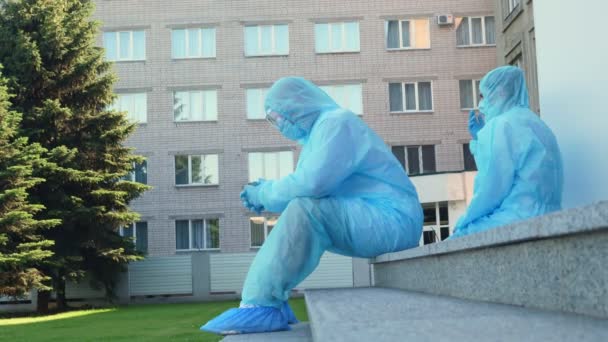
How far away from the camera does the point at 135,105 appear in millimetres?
28781

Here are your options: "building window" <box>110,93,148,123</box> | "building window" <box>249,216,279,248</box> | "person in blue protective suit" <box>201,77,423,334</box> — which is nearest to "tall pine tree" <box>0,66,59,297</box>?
"building window" <box>110,93,148,123</box>

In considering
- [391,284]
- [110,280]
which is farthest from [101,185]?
[391,284]

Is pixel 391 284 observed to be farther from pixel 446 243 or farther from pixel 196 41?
pixel 196 41

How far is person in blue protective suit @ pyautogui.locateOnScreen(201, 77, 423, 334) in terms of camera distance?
12.3 feet

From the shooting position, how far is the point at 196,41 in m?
29.0

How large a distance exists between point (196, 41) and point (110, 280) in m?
9.92

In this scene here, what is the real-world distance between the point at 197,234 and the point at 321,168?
24.6 metres

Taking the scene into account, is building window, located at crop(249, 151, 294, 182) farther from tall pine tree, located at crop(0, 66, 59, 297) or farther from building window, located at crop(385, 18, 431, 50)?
tall pine tree, located at crop(0, 66, 59, 297)

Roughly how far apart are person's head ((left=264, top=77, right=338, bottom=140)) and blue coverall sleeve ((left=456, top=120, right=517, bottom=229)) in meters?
1.40

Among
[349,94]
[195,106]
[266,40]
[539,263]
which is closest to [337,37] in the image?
[349,94]

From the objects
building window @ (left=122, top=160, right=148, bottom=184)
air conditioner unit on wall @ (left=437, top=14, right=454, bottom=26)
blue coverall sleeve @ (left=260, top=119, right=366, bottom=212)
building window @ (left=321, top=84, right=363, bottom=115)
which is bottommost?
blue coverall sleeve @ (left=260, top=119, right=366, bottom=212)

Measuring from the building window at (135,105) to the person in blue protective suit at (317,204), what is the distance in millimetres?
24854

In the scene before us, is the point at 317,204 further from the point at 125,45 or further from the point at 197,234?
the point at 125,45

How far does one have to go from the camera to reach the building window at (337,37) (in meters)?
28.9
